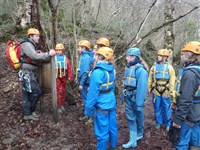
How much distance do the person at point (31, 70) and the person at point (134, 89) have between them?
6.13 ft

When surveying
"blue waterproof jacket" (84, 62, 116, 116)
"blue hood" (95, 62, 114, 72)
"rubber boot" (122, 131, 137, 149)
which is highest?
"blue hood" (95, 62, 114, 72)

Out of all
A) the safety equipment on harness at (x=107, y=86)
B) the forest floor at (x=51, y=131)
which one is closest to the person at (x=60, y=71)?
the forest floor at (x=51, y=131)

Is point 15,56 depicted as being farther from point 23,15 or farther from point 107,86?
point 23,15

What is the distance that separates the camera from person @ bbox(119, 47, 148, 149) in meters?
4.97

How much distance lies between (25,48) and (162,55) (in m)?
3.59

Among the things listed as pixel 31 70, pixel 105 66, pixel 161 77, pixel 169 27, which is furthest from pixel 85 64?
pixel 169 27

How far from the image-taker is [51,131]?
19.0ft

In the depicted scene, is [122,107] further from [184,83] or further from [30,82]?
[184,83]

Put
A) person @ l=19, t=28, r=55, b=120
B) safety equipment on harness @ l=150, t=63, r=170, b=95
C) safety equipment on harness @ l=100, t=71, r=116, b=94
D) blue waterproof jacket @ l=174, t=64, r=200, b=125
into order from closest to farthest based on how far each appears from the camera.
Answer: blue waterproof jacket @ l=174, t=64, r=200, b=125 < safety equipment on harness @ l=100, t=71, r=116, b=94 < person @ l=19, t=28, r=55, b=120 < safety equipment on harness @ l=150, t=63, r=170, b=95

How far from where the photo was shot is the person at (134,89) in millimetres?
4969

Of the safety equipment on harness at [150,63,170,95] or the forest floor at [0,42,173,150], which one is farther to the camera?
the safety equipment on harness at [150,63,170,95]

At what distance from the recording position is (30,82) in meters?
5.76

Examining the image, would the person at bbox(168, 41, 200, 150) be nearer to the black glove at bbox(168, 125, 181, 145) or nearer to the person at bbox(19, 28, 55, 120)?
the black glove at bbox(168, 125, 181, 145)

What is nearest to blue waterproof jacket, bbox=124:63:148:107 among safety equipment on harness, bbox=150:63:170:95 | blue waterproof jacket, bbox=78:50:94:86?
safety equipment on harness, bbox=150:63:170:95
